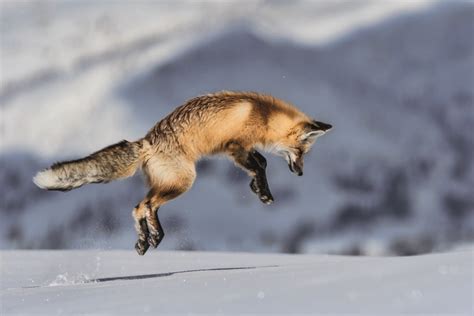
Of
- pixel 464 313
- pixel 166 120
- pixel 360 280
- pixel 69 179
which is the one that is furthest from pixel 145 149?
pixel 464 313

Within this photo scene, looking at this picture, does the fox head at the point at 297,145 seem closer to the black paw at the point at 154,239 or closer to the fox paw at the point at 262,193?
the fox paw at the point at 262,193

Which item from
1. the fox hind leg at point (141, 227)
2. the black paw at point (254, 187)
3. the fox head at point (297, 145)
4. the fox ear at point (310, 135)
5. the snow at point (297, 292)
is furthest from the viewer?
the fox head at point (297, 145)

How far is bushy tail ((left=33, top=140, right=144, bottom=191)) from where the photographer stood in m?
9.20

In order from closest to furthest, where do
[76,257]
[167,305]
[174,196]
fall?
[167,305] < [174,196] < [76,257]

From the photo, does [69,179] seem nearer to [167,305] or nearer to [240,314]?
[167,305]

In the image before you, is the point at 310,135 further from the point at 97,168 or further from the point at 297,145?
the point at 97,168

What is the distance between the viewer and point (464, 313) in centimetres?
558

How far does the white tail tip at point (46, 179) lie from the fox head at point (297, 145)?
3236 mm

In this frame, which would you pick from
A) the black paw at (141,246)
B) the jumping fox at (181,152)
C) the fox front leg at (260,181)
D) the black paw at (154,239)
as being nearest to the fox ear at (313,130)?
the jumping fox at (181,152)

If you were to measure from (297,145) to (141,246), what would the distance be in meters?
2.93

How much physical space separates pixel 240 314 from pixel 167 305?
2.81ft

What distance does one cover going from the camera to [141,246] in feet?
28.2

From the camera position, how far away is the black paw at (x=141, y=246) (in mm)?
8492

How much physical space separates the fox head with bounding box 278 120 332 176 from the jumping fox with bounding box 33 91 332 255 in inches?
1.1
